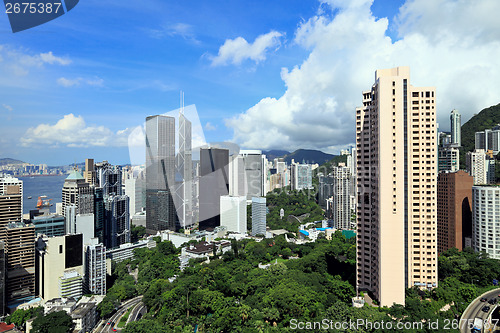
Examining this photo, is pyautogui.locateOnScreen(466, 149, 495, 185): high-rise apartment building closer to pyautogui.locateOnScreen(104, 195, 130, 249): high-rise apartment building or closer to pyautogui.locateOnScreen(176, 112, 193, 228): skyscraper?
pyautogui.locateOnScreen(176, 112, 193, 228): skyscraper

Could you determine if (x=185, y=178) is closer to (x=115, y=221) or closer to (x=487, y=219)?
(x=115, y=221)

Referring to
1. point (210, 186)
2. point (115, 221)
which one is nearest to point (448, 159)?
point (210, 186)

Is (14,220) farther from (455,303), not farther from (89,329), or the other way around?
(455,303)

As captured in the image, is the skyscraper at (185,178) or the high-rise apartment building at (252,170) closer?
the skyscraper at (185,178)

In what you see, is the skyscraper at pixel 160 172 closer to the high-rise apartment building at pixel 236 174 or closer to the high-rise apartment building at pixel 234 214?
the high-rise apartment building at pixel 234 214

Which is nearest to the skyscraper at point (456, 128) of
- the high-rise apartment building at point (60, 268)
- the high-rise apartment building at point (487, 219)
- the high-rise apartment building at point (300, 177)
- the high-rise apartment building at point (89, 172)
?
the high-rise apartment building at point (300, 177)

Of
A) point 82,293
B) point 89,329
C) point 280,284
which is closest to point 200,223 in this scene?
point 82,293
